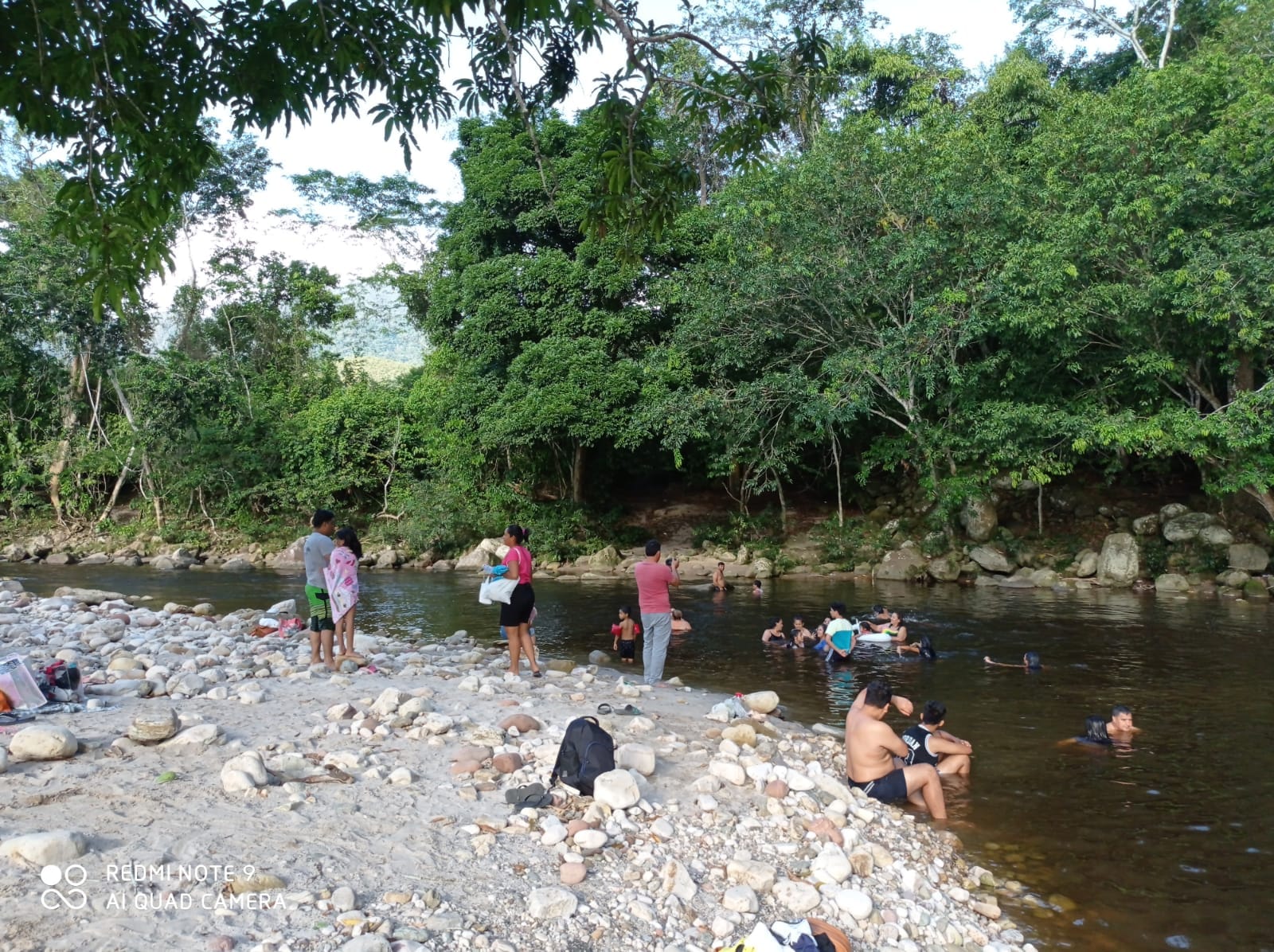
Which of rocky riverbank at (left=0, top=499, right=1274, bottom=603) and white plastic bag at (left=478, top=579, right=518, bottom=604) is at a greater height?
white plastic bag at (left=478, top=579, right=518, bottom=604)

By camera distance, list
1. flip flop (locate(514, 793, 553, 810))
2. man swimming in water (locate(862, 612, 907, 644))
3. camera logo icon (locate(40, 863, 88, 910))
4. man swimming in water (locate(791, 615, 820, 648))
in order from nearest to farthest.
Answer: camera logo icon (locate(40, 863, 88, 910)) → flip flop (locate(514, 793, 553, 810)) → man swimming in water (locate(862, 612, 907, 644)) → man swimming in water (locate(791, 615, 820, 648))

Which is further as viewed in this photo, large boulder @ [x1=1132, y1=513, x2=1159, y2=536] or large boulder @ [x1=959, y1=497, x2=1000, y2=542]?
large boulder @ [x1=959, y1=497, x2=1000, y2=542]

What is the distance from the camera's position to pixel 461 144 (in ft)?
95.8

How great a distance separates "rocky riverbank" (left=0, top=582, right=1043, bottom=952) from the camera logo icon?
0.05 feet

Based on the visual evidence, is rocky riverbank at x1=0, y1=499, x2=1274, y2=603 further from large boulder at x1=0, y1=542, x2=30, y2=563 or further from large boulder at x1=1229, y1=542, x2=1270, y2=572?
large boulder at x1=0, y1=542, x2=30, y2=563

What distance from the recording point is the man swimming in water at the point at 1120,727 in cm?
843

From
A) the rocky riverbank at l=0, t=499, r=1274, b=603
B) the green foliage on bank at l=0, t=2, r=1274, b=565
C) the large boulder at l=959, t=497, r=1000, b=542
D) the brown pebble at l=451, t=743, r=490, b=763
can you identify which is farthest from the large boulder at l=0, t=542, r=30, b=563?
the large boulder at l=959, t=497, r=1000, b=542

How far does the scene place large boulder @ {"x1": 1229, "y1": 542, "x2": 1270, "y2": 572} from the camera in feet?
62.9

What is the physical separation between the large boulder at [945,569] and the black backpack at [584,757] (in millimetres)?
17978

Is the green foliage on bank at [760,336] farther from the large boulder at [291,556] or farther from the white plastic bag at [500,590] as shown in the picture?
the white plastic bag at [500,590]

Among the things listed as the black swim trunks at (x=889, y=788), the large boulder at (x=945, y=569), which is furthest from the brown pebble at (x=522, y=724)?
the large boulder at (x=945, y=569)

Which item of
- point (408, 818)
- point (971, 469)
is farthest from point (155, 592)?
point (971, 469)

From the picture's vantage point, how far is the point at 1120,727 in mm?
8484

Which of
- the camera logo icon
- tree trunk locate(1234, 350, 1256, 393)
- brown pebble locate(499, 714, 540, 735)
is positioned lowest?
brown pebble locate(499, 714, 540, 735)
